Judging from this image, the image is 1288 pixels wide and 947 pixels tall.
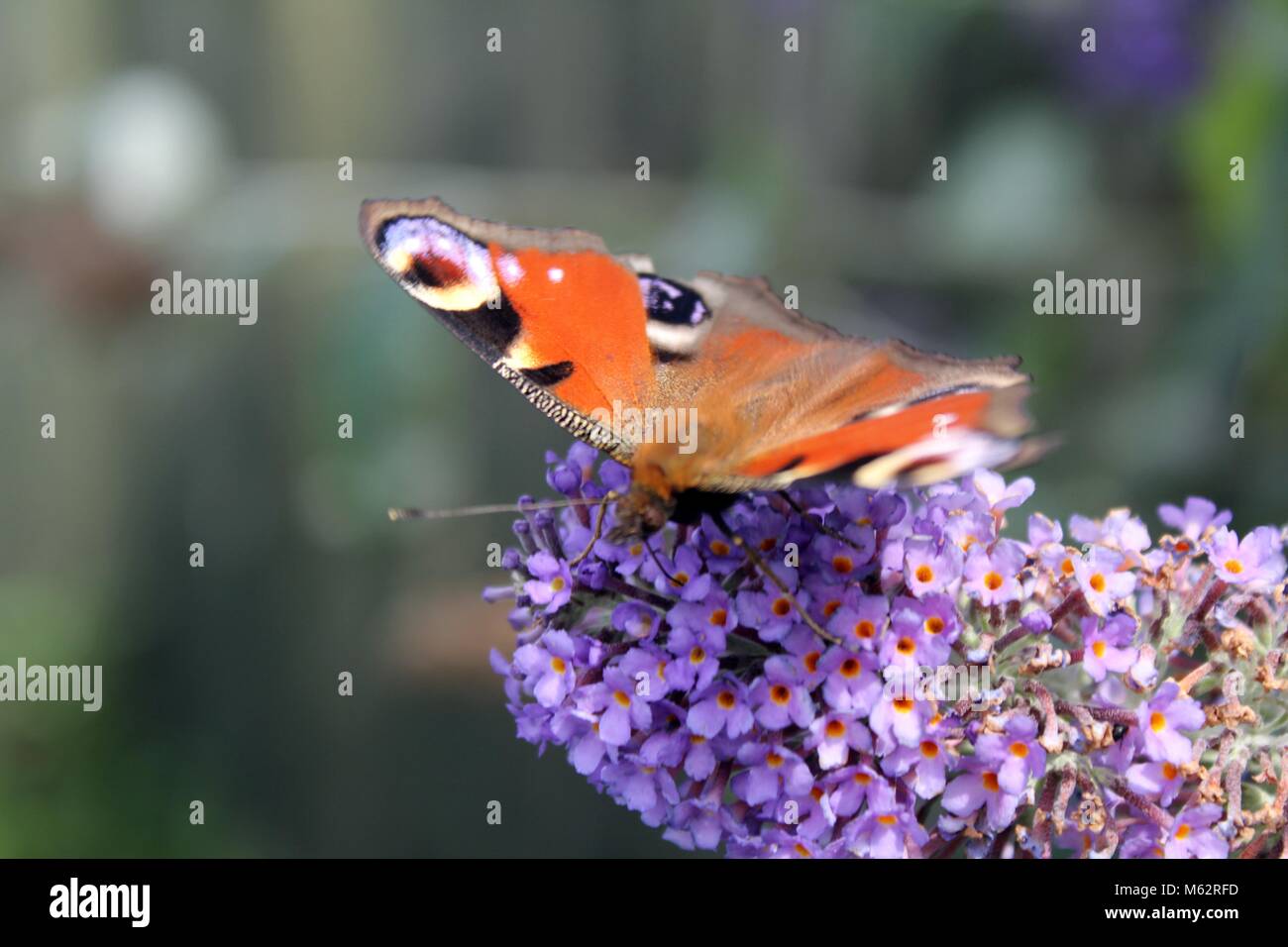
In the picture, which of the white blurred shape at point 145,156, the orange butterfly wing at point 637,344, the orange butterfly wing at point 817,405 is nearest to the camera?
the orange butterfly wing at point 817,405

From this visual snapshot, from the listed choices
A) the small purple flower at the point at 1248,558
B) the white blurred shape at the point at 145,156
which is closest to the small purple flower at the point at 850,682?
the small purple flower at the point at 1248,558

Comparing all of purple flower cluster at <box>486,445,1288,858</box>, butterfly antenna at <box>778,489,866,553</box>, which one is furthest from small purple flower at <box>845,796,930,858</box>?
butterfly antenna at <box>778,489,866,553</box>

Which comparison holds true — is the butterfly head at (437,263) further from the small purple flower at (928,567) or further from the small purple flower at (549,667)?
the small purple flower at (928,567)

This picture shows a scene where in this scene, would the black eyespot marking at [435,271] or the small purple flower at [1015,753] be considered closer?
the small purple flower at [1015,753]

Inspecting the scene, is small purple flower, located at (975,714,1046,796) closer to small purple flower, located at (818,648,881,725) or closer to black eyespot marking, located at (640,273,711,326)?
small purple flower, located at (818,648,881,725)

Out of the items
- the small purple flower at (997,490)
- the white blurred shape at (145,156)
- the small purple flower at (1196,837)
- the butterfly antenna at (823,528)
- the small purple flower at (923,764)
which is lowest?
the small purple flower at (1196,837)
